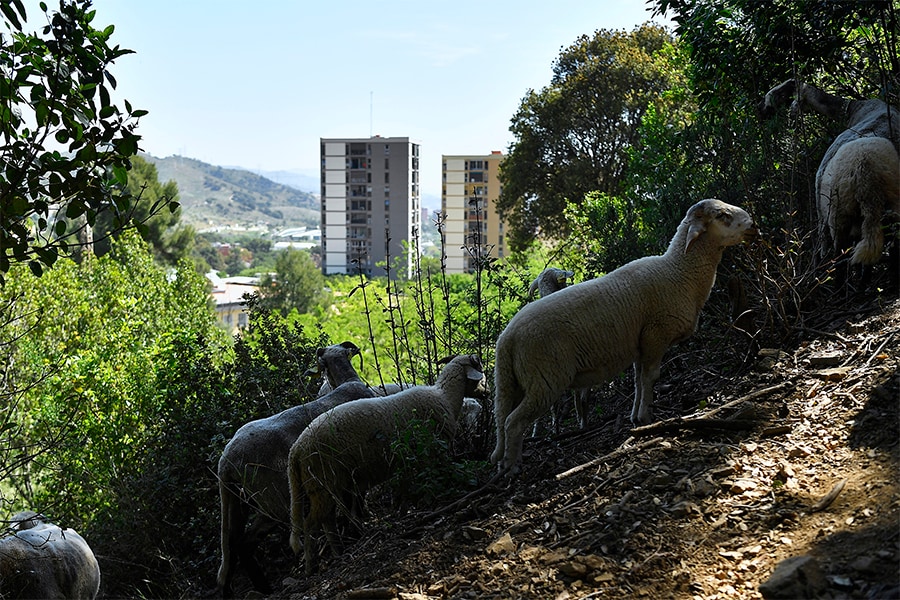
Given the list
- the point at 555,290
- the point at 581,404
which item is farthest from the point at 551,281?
the point at 581,404

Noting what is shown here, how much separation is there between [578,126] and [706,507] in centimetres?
2764

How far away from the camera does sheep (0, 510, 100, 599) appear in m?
7.07

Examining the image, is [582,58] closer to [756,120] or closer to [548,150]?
[548,150]

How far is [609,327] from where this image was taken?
19.5 feet

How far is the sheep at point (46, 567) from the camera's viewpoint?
7066 mm

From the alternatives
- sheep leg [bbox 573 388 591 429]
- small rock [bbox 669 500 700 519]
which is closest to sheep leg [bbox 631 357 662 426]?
sheep leg [bbox 573 388 591 429]

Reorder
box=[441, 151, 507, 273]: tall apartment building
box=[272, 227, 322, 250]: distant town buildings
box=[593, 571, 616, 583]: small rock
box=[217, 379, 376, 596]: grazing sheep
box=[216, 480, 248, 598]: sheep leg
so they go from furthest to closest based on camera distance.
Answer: box=[272, 227, 322, 250]: distant town buildings < box=[441, 151, 507, 273]: tall apartment building < box=[216, 480, 248, 598]: sheep leg < box=[217, 379, 376, 596]: grazing sheep < box=[593, 571, 616, 583]: small rock

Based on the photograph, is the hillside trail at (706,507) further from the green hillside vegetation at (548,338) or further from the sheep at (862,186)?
the sheep at (862,186)

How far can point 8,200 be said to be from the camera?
5004 millimetres

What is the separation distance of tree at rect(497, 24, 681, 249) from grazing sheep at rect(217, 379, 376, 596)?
22904 mm

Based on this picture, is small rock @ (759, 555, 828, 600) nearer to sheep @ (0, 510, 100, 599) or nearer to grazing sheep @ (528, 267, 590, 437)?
grazing sheep @ (528, 267, 590, 437)

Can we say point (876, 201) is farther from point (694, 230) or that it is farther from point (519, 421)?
point (519, 421)

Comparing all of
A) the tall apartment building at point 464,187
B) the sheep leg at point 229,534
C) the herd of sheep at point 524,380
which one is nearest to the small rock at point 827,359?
the herd of sheep at point 524,380

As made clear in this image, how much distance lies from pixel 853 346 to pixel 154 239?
2042 inches
